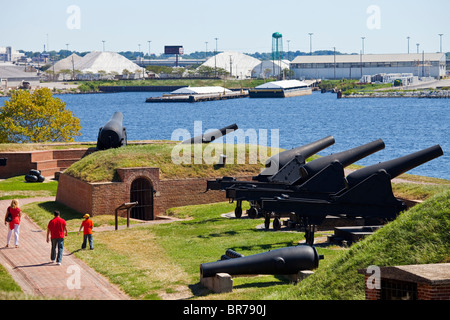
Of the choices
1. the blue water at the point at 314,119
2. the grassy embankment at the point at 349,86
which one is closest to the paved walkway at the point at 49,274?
the blue water at the point at 314,119

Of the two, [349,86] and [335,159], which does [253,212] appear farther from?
[349,86]

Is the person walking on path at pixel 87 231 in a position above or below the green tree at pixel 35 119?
below

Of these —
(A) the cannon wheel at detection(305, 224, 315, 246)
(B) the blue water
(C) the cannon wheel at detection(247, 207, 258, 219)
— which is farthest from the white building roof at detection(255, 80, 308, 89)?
(A) the cannon wheel at detection(305, 224, 315, 246)

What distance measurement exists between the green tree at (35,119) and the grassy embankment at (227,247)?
20.8 meters

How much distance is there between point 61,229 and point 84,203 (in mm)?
9923

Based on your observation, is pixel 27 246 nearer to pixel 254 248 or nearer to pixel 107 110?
pixel 254 248

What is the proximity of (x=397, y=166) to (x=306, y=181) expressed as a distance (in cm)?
260

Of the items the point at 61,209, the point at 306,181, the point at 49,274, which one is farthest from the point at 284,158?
the point at 49,274

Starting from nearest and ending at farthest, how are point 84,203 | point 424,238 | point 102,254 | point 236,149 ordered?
point 424,238
point 102,254
point 84,203
point 236,149

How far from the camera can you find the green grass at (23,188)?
3189 cm

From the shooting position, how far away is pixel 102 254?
20203 millimetres

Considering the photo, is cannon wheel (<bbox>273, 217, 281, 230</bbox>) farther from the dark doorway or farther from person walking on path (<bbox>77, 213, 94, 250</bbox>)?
the dark doorway

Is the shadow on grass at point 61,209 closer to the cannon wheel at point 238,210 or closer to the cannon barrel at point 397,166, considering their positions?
the cannon wheel at point 238,210
